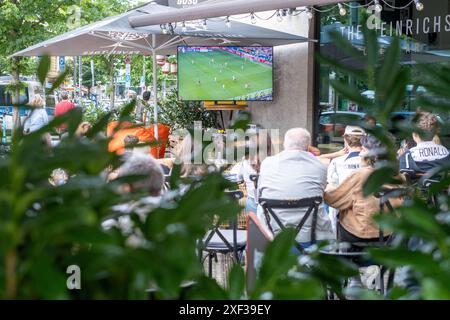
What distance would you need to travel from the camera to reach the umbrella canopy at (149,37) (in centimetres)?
954

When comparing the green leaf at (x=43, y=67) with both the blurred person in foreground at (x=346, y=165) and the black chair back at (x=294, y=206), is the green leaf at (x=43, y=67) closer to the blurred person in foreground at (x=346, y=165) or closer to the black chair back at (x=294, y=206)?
the black chair back at (x=294, y=206)

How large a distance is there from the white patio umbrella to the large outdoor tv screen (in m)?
0.20

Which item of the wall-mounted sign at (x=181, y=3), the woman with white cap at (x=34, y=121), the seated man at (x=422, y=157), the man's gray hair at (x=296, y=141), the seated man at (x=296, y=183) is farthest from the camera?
the wall-mounted sign at (x=181, y=3)

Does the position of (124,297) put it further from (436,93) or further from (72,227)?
(436,93)

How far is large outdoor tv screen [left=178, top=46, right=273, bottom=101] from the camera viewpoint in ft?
36.4

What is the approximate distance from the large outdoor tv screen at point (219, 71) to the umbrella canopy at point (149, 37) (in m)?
0.21

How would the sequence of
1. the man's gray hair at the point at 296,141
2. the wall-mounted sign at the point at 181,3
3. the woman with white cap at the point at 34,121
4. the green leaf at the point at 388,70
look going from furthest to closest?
1. the wall-mounted sign at the point at 181,3
2. the man's gray hair at the point at 296,141
3. the green leaf at the point at 388,70
4. the woman with white cap at the point at 34,121

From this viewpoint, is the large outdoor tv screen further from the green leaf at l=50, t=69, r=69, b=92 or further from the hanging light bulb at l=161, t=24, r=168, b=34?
the green leaf at l=50, t=69, r=69, b=92

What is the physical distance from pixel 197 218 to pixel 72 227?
18 cm

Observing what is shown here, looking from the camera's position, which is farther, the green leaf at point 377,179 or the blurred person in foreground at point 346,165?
the blurred person in foreground at point 346,165

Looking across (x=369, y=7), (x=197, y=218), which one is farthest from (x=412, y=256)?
(x=369, y=7)

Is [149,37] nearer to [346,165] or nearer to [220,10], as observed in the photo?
[220,10]

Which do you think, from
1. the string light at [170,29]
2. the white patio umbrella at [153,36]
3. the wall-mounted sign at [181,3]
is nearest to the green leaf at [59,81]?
the white patio umbrella at [153,36]

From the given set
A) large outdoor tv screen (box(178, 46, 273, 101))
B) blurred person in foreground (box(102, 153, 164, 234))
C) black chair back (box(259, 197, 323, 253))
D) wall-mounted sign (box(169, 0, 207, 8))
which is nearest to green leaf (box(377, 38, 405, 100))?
blurred person in foreground (box(102, 153, 164, 234))
